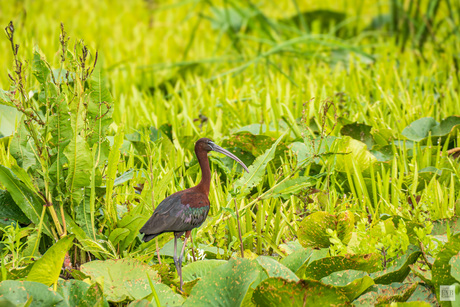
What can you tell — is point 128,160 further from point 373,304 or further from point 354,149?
point 373,304

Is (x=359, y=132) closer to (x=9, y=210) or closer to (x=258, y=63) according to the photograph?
(x=9, y=210)

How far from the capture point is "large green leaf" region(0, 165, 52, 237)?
1634mm

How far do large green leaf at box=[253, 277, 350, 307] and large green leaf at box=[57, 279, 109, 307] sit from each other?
0.46 m

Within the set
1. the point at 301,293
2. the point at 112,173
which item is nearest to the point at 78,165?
the point at 112,173

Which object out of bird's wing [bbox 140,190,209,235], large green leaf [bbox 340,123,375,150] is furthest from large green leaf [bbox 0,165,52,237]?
large green leaf [bbox 340,123,375,150]

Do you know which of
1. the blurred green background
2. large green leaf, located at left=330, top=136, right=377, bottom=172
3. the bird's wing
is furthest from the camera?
the blurred green background

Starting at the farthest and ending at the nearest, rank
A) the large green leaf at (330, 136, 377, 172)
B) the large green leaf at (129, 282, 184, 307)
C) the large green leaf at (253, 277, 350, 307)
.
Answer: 1. the large green leaf at (330, 136, 377, 172)
2. the large green leaf at (129, 282, 184, 307)
3. the large green leaf at (253, 277, 350, 307)

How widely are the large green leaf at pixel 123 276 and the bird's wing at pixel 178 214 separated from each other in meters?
0.11

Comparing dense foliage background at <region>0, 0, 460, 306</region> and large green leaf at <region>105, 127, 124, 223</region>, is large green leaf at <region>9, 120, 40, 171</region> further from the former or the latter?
large green leaf at <region>105, 127, 124, 223</region>

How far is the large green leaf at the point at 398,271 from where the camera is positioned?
1.41 m

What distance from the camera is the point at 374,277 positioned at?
1430 millimetres

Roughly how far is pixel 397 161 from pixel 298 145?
585mm

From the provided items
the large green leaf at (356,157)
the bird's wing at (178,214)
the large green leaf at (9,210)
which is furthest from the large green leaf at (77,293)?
the large green leaf at (356,157)

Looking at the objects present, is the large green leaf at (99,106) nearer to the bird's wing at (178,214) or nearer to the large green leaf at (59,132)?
the large green leaf at (59,132)
